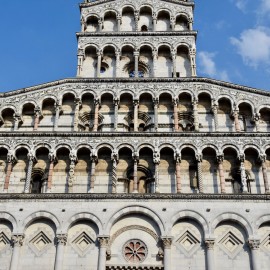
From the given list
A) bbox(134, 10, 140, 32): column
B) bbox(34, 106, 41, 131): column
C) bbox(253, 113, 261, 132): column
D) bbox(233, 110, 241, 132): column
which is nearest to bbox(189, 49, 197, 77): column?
bbox(233, 110, 241, 132): column

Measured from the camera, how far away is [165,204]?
1933 cm

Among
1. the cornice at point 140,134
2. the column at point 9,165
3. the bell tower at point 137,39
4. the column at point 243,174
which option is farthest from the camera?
the bell tower at point 137,39

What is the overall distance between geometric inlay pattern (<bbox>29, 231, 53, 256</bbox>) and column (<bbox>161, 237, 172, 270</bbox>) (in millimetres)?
4080

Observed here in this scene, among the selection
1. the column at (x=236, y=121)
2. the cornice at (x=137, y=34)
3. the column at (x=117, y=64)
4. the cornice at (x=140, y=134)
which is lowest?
the cornice at (x=140, y=134)

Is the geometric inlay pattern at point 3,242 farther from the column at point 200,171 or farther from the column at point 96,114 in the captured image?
the column at point 200,171

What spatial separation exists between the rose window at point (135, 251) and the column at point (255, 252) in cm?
374

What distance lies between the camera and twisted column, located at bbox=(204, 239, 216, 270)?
18156 millimetres

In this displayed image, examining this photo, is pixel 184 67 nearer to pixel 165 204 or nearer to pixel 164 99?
pixel 164 99

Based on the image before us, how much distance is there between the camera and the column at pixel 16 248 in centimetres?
1836

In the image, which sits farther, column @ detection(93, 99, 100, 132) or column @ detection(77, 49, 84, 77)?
column @ detection(77, 49, 84, 77)

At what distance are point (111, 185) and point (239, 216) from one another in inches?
196

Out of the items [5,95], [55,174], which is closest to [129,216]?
[55,174]

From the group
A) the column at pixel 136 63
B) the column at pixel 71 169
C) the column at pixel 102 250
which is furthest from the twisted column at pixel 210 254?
the column at pixel 136 63

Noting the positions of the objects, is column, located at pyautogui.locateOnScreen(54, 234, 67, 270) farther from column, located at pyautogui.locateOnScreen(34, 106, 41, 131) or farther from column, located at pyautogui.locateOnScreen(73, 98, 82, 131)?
column, located at pyautogui.locateOnScreen(34, 106, 41, 131)
